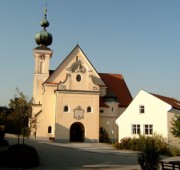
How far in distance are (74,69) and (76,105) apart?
548cm

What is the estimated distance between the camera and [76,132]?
4847cm

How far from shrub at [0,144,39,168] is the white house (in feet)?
63.1

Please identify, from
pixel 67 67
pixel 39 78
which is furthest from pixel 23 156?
pixel 39 78

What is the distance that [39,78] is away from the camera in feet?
180

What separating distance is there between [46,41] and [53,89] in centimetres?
1149

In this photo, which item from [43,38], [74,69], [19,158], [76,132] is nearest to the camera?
[19,158]

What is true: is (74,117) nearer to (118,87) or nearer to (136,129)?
(136,129)

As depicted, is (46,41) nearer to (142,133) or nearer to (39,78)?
(39,78)

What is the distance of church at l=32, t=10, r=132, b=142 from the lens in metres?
46.3

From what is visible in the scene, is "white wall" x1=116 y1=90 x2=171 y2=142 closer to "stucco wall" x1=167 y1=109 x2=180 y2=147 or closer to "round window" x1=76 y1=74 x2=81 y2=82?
"stucco wall" x1=167 y1=109 x2=180 y2=147

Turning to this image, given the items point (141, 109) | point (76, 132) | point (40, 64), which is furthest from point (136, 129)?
point (40, 64)

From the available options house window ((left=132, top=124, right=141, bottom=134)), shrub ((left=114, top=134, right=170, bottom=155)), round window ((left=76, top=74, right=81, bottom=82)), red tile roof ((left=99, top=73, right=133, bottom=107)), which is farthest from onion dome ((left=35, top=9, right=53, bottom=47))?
shrub ((left=114, top=134, right=170, bottom=155))

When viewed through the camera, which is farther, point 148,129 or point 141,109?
point 141,109

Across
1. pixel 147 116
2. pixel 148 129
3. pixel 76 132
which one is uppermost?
pixel 147 116
